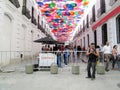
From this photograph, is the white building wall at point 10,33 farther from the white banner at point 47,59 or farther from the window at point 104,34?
the window at point 104,34

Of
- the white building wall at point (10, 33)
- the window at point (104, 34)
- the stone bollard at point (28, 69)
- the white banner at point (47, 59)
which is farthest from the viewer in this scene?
the window at point (104, 34)

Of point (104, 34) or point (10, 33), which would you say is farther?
point (104, 34)

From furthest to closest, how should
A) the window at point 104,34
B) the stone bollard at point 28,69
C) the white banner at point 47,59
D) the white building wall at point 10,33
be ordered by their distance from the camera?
the window at point 104,34 < the white building wall at point 10,33 < the white banner at point 47,59 < the stone bollard at point 28,69

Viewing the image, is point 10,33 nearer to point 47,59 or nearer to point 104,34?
point 47,59

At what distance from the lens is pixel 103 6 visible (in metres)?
18.4

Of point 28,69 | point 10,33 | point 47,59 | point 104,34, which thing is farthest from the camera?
point 104,34

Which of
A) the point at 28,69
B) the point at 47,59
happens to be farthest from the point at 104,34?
the point at 28,69

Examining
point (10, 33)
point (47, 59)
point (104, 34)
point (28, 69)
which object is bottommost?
point (28, 69)

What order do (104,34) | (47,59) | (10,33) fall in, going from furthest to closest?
(104,34), (10,33), (47,59)

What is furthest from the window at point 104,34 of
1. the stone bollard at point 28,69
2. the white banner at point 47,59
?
the stone bollard at point 28,69

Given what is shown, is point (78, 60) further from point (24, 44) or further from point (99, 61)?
point (24, 44)

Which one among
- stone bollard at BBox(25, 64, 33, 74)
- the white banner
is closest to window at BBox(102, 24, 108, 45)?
the white banner

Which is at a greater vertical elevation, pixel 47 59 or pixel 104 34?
pixel 104 34

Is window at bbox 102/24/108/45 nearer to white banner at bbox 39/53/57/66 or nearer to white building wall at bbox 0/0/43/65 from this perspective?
white building wall at bbox 0/0/43/65
